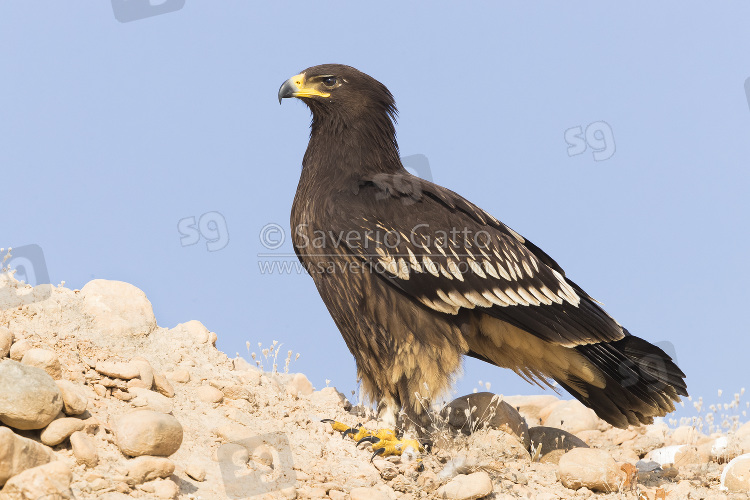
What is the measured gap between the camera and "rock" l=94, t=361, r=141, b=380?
17.8ft

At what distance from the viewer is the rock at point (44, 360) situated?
5.07 metres

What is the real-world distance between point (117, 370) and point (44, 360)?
532 millimetres

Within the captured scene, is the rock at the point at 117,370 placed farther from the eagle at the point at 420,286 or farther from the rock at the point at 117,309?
the eagle at the point at 420,286

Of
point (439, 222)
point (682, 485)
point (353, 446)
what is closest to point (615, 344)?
point (682, 485)

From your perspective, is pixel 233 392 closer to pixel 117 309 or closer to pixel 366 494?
pixel 117 309

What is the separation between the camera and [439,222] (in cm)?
637

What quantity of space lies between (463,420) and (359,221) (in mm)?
2066

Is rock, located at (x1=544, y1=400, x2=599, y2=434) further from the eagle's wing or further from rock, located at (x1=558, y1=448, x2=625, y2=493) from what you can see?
rock, located at (x1=558, y1=448, x2=625, y2=493)

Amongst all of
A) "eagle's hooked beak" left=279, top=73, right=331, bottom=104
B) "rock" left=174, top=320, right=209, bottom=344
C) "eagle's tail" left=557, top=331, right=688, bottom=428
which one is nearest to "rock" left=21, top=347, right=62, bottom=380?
"rock" left=174, top=320, right=209, bottom=344

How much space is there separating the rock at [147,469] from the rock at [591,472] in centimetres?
309

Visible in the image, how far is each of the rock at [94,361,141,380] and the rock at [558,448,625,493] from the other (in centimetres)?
340

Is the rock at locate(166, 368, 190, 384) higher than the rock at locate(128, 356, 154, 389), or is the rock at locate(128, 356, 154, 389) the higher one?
the rock at locate(128, 356, 154, 389)

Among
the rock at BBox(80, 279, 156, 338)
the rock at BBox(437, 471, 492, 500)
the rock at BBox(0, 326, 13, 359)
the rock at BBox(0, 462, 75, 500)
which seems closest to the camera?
the rock at BBox(0, 462, 75, 500)

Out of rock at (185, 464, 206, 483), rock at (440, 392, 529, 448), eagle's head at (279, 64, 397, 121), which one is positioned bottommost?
rock at (440, 392, 529, 448)
